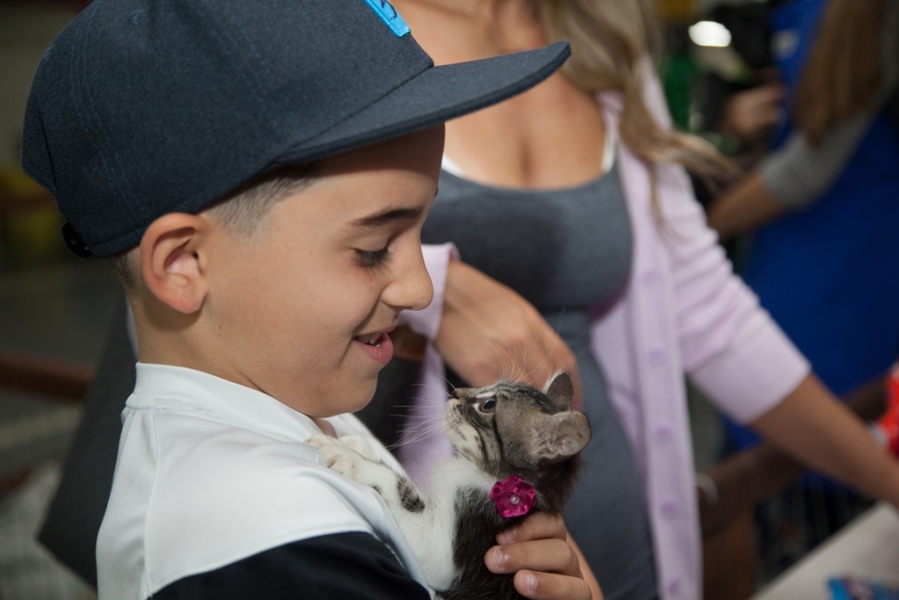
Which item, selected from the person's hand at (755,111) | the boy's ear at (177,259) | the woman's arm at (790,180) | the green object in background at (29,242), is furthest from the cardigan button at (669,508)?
the green object in background at (29,242)

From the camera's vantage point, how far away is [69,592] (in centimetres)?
145

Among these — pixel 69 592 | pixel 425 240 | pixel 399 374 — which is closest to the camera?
pixel 399 374

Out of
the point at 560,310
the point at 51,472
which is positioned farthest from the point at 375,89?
the point at 51,472

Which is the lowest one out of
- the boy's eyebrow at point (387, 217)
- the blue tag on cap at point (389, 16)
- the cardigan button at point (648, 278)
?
the cardigan button at point (648, 278)

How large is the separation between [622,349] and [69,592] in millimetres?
1060

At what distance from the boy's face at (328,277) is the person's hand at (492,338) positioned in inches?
6.4

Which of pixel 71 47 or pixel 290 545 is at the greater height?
pixel 71 47

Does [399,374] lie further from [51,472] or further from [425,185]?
[51,472]

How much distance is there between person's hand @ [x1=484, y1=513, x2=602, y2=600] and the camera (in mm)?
487

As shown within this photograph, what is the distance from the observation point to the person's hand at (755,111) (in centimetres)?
224

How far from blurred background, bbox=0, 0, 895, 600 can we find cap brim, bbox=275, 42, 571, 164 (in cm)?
57

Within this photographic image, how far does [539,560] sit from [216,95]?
316 millimetres

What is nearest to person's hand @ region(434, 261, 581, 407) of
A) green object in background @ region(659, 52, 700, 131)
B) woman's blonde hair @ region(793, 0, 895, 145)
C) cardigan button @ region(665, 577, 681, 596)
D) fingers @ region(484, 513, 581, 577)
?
fingers @ region(484, 513, 581, 577)

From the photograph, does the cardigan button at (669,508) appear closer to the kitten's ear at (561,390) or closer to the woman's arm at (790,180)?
the kitten's ear at (561,390)
